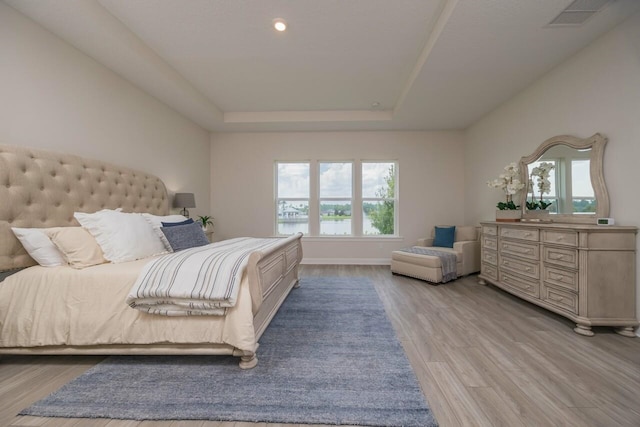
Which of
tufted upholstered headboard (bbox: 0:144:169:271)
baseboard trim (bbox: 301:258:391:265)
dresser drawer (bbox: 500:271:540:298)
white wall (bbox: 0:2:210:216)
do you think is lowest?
baseboard trim (bbox: 301:258:391:265)

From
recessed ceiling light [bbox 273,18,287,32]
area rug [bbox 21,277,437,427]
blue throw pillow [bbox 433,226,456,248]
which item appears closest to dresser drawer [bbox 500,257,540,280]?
blue throw pillow [bbox 433,226,456,248]

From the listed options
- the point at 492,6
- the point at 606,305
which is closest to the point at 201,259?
the point at 492,6

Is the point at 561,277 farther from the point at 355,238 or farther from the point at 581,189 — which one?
the point at 355,238

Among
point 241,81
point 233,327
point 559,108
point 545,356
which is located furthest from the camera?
point 241,81

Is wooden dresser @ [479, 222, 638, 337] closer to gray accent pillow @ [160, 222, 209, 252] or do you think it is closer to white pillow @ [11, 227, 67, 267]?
gray accent pillow @ [160, 222, 209, 252]

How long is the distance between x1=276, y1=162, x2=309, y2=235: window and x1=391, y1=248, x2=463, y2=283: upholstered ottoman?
1982 millimetres

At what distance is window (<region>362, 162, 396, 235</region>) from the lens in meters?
5.23

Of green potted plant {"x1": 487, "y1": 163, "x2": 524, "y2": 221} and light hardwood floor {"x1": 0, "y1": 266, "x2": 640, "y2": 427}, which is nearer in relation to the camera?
light hardwood floor {"x1": 0, "y1": 266, "x2": 640, "y2": 427}

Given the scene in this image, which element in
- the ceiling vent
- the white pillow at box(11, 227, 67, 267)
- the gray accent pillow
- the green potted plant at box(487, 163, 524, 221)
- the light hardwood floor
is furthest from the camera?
the green potted plant at box(487, 163, 524, 221)

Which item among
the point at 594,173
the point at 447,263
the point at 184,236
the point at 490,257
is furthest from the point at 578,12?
the point at 184,236

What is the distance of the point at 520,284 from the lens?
A: 113 inches

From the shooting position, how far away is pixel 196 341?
1675 millimetres

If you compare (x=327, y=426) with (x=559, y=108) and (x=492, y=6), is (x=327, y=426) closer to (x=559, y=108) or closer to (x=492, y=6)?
(x=492, y=6)

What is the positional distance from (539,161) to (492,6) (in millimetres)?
2060
